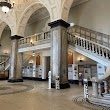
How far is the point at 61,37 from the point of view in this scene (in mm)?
8617

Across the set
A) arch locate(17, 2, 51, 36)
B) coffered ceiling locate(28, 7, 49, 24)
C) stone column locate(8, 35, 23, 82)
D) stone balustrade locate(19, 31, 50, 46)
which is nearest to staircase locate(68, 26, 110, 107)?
stone balustrade locate(19, 31, 50, 46)

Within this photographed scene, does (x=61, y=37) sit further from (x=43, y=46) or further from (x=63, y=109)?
(x=63, y=109)

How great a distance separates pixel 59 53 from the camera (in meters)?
8.46

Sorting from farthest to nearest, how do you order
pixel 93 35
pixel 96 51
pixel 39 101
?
pixel 93 35 → pixel 96 51 → pixel 39 101

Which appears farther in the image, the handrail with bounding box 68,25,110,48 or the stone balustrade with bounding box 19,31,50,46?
the stone balustrade with bounding box 19,31,50,46

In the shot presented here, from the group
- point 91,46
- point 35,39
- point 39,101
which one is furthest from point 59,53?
point 35,39

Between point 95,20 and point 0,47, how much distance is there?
1289 cm

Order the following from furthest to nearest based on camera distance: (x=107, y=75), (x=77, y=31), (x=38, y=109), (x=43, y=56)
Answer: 1. (x=43, y=56)
2. (x=77, y=31)
3. (x=107, y=75)
4. (x=38, y=109)

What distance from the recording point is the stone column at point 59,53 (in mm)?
8328

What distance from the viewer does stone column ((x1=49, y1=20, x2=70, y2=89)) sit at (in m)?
8.33

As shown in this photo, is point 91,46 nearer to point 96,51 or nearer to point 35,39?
point 96,51

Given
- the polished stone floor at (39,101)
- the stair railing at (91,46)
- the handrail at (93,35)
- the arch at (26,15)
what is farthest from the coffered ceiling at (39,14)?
the polished stone floor at (39,101)

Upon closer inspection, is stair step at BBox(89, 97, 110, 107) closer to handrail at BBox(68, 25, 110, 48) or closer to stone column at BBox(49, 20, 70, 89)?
stone column at BBox(49, 20, 70, 89)

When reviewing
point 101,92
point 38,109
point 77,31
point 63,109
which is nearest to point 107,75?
point 101,92
